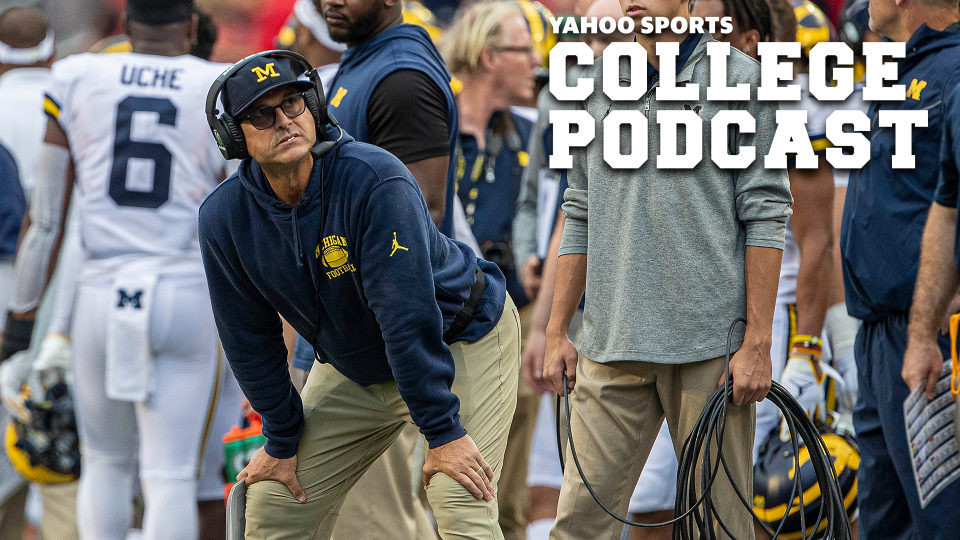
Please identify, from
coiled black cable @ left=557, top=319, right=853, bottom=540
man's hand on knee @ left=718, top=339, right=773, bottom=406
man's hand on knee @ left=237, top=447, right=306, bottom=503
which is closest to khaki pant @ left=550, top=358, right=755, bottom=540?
coiled black cable @ left=557, top=319, right=853, bottom=540

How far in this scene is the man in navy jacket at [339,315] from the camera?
3.15 m

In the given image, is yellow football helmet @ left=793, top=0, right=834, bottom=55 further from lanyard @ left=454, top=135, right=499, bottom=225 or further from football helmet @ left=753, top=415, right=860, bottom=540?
football helmet @ left=753, top=415, right=860, bottom=540

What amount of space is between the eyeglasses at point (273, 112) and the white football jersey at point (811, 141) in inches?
76.2

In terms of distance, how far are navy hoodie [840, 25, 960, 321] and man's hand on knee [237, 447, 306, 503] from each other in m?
Result: 2.04

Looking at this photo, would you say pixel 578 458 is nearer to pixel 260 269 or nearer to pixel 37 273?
pixel 260 269

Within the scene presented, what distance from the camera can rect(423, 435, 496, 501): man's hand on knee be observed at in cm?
321

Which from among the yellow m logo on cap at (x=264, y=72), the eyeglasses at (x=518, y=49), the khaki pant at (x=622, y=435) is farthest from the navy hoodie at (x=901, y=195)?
the eyeglasses at (x=518, y=49)

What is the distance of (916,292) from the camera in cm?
385

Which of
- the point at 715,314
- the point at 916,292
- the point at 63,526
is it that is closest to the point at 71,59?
the point at 63,526

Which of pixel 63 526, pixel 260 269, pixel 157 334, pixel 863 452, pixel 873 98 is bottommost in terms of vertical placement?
pixel 63 526

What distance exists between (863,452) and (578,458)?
1.17 meters

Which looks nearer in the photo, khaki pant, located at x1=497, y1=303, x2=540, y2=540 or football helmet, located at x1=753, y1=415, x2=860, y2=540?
football helmet, located at x1=753, y1=415, x2=860, y2=540

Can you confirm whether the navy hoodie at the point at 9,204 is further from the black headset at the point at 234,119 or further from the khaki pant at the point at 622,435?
the khaki pant at the point at 622,435

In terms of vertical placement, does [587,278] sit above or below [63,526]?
above
